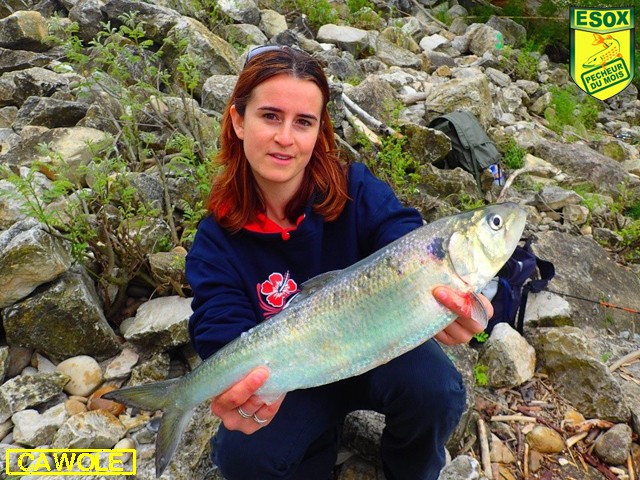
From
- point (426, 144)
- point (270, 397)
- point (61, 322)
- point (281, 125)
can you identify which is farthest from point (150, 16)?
point (270, 397)

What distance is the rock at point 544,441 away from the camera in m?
3.42

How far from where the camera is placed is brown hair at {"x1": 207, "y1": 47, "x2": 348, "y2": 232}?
260cm

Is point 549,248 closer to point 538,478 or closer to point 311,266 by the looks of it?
point 538,478

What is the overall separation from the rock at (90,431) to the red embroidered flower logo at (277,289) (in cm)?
A: 142

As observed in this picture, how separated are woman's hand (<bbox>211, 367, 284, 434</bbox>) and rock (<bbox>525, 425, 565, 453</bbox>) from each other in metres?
2.13

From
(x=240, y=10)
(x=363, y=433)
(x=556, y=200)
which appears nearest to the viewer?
(x=363, y=433)

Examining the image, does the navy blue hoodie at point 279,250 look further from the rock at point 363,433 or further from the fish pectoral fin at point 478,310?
the rock at point 363,433

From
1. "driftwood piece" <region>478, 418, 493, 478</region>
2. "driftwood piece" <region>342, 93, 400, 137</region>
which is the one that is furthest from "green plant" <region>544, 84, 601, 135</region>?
"driftwood piece" <region>478, 418, 493, 478</region>

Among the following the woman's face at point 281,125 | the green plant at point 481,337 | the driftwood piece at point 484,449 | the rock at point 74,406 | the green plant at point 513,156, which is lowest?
the green plant at point 513,156

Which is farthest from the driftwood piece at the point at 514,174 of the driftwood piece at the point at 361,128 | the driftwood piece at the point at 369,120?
the driftwood piece at the point at 361,128

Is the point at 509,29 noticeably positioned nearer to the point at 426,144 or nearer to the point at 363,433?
the point at 426,144

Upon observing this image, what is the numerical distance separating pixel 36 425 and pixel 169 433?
139 centimetres

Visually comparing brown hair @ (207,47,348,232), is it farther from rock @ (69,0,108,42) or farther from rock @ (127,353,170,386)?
rock @ (69,0,108,42)

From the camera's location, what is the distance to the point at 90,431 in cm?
307
